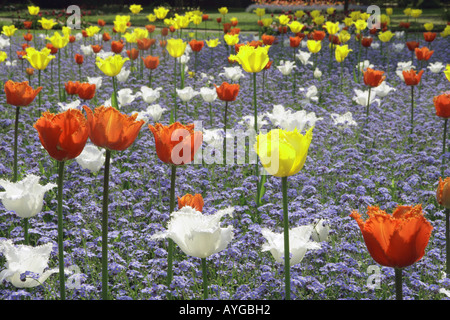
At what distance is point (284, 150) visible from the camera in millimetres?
2078

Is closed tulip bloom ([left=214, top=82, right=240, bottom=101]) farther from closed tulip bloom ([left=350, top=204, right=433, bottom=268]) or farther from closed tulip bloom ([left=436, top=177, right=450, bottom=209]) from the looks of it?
closed tulip bloom ([left=350, top=204, right=433, bottom=268])

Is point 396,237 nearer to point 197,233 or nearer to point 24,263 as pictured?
point 197,233

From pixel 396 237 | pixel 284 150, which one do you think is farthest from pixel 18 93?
pixel 396 237

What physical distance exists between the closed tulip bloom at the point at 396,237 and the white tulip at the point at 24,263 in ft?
4.81

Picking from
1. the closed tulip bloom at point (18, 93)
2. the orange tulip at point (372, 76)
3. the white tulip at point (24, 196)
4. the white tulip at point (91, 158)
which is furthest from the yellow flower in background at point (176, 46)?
the white tulip at point (24, 196)

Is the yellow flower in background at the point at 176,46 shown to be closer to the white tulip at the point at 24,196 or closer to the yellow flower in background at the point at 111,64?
the yellow flower in background at the point at 111,64

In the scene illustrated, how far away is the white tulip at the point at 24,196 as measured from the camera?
9.24ft

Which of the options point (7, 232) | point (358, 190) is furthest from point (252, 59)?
point (7, 232)

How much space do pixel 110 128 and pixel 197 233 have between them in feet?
1.83

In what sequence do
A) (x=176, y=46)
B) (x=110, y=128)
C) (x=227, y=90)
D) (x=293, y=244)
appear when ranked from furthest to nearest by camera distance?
(x=176, y=46) < (x=227, y=90) < (x=293, y=244) < (x=110, y=128)

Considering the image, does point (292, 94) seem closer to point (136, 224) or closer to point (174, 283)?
point (136, 224)

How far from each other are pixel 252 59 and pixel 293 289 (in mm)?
1931

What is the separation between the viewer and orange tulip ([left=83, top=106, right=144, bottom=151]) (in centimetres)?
230

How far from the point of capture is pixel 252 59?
14.3 feet
